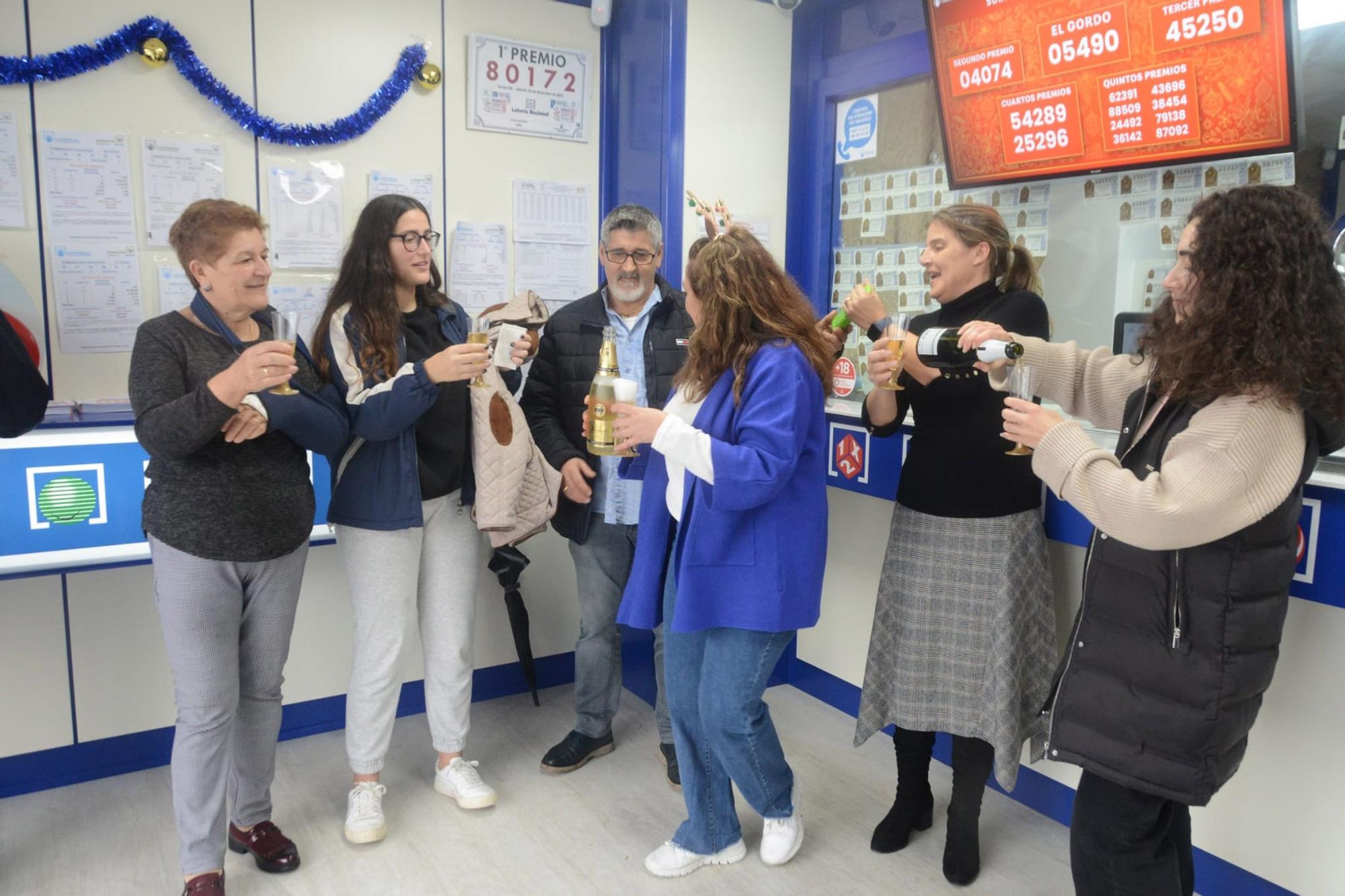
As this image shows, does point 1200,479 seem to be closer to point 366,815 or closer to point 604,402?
point 604,402

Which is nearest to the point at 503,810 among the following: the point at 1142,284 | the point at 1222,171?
the point at 1142,284

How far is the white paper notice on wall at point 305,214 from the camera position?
10.3 feet

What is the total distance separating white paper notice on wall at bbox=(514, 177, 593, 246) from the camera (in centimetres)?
356

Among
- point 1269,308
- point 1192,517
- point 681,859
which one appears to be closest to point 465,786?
point 681,859

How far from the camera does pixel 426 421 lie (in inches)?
103

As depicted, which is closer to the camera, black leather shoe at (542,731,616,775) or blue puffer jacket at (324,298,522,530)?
blue puffer jacket at (324,298,522,530)

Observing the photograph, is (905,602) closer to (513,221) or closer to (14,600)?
(513,221)

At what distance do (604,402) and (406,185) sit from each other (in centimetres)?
156

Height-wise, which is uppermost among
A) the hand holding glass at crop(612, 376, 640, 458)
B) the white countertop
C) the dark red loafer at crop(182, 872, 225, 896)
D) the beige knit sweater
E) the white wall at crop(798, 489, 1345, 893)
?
the hand holding glass at crop(612, 376, 640, 458)

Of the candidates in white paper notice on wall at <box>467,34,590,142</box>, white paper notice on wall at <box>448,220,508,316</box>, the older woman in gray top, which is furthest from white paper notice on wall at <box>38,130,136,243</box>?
white paper notice on wall at <box>467,34,590,142</box>

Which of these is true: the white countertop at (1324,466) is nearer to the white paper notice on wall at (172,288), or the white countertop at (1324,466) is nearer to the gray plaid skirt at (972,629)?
the gray plaid skirt at (972,629)

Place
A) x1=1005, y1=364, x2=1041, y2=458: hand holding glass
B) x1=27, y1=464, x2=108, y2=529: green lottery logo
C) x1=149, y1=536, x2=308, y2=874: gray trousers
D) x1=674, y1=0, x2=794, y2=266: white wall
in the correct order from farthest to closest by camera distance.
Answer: x1=674, y1=0, x2=794, y2=266: white wall → x1=27, y1=464, x2=108, y2=529: green lottery logo → x1=149, y1=536, x2=308, y2=874: gray trousers → x1=1005, y1=364, x2=1041, y2=458: hand holding glass

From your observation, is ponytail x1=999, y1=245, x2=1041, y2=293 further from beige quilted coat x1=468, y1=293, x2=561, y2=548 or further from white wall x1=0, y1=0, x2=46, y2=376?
white wall x1=0, y1=0, x2=46, y2=376

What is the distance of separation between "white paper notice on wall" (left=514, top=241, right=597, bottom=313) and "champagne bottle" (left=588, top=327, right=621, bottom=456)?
1427 mm
